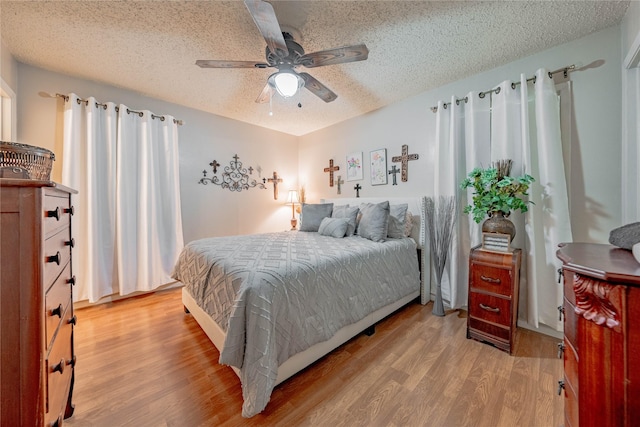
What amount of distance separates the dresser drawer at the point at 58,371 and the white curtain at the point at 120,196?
1.78 metres

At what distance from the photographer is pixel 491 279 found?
181 centimetres

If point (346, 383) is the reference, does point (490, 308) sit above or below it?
above

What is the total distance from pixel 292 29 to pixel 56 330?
2179 millimetres

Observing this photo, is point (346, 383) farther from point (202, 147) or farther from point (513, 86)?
point (202, 147)

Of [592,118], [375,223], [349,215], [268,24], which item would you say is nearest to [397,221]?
[375,223]

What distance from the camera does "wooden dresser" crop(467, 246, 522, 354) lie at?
68.1 inches

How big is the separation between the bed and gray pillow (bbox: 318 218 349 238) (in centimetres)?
27

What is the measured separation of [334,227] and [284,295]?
4.66 ft

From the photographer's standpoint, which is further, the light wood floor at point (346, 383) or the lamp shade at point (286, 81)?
the lamp shade at point (286, 81)

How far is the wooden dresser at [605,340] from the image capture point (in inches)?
26.4

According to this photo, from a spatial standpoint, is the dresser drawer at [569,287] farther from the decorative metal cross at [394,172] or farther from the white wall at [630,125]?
the decorative metal cross at [394,172]

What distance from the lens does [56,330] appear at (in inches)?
35.6

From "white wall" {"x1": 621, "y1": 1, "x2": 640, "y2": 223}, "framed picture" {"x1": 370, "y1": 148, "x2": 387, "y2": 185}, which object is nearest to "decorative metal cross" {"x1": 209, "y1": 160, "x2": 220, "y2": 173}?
"framed picture" {"x1": 370, "y1": 148, "x2": 387, "y2": 185}

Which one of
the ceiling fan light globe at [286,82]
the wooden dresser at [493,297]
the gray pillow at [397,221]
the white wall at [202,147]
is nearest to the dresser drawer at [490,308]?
the wooden dresser at [493,297]
